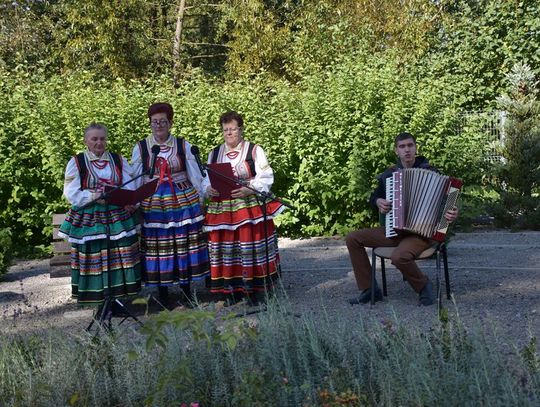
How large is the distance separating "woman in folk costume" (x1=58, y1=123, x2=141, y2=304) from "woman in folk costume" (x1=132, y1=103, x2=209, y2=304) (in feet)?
0.51

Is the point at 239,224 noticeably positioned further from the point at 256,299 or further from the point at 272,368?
the point at 272,368

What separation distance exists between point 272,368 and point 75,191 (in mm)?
3187

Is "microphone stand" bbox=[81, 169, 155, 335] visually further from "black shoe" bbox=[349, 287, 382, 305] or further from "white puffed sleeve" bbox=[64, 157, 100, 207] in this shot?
"black shoe" bbox=[349, 287, 382, 305]

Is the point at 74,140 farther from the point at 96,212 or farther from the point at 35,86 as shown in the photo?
the point at 96,212

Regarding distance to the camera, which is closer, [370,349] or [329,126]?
[370,349]

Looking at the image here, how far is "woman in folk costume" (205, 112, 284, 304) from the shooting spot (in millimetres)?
7312

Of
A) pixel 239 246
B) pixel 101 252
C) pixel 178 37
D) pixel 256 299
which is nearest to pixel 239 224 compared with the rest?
pixel 239 246

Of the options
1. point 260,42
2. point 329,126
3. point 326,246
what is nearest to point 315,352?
point 326,246

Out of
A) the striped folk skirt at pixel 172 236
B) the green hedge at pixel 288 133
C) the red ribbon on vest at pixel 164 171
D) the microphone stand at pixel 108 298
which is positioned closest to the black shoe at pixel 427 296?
the striped folk skirt at pixel 172 236

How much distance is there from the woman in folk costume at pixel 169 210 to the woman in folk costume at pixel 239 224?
16 centimetres

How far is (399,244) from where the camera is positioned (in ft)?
23.5

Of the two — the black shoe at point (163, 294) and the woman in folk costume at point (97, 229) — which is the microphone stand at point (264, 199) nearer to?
the woman in folk costume at point (97, 229)

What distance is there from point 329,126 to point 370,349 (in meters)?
7.60

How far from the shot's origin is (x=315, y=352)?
14.1 feet
